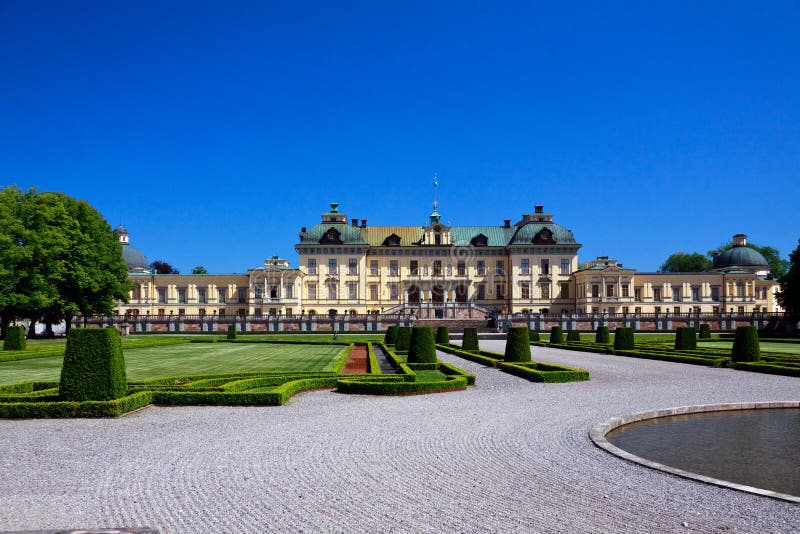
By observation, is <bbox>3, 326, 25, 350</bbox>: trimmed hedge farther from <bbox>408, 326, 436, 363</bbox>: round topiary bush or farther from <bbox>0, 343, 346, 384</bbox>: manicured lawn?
<bbox>408, 326, 436, 363</bbox>: round topiary bush

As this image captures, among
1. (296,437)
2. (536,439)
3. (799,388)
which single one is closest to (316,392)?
(296,437)

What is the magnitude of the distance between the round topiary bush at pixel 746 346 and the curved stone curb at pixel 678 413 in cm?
973

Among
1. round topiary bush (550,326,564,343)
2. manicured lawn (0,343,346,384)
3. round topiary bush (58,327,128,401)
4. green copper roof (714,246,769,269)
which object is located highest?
green copper roof (714,246,769,269)

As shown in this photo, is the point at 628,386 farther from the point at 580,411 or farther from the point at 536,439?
the point at 536,439

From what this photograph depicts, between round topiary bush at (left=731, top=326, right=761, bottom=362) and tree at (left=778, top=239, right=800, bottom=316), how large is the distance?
33787 millimetres

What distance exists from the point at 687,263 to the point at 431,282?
164 feet

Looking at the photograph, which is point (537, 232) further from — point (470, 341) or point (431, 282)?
point (470, 341)

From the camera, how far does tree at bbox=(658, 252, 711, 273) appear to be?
102750 millimetres

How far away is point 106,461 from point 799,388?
628 inches

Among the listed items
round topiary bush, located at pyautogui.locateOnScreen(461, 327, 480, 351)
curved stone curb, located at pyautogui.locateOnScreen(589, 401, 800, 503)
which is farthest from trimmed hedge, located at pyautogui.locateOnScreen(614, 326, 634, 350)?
curved stone curb, located at pyautogui.locateOnScreen(589, 401, 800, 503)

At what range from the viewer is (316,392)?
1574 cm

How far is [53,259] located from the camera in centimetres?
4125

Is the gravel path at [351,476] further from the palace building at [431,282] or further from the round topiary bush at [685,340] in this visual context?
the palace building at [431,282]

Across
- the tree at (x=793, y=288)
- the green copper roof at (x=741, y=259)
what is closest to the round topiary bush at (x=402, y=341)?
the tree at (x=793, y=288)
